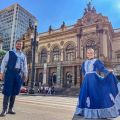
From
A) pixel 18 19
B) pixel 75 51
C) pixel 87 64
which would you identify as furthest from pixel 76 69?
pixel 18 19

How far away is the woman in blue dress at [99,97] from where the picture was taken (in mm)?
4020

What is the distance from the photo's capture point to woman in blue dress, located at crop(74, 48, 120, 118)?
4020mm

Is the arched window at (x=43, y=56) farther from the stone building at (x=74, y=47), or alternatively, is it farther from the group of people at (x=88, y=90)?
the group of people at (x=88, y=90)

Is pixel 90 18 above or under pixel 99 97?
above

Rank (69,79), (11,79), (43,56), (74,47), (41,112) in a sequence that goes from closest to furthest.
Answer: (11,79) < (41,112) < (69,79) < (74,47) < (43,56)

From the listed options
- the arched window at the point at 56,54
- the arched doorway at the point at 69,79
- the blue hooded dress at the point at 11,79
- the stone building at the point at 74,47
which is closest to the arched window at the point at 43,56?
the stone building at the point at 74,47

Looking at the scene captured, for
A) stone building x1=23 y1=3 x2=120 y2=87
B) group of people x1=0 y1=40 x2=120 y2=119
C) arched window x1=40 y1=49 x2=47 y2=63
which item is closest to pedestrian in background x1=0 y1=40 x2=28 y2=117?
group of people x1=0 y1=40 x2=120 y2=119

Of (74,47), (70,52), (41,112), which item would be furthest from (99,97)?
(70,52)

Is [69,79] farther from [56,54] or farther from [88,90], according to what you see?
[88,90]

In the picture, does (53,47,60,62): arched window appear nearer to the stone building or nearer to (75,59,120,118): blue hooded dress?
the stone building

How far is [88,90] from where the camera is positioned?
4.30 meters

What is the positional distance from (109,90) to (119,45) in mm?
35378

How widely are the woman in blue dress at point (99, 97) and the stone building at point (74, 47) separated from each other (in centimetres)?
2942

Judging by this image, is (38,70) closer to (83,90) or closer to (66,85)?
(66,85)
